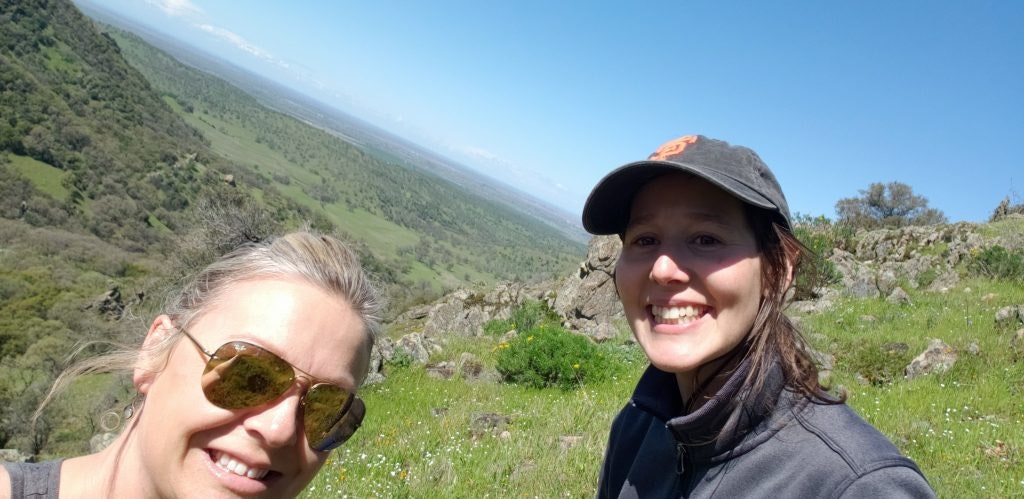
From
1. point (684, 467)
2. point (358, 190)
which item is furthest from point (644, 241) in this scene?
point (358, 190)

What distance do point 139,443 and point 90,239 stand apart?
61.1 meters

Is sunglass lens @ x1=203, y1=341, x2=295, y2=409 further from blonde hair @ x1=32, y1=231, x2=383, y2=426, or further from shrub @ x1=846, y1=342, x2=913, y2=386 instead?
shrub @ x1=846, y1=342, x2=913, y2=386

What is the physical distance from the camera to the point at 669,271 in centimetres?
161

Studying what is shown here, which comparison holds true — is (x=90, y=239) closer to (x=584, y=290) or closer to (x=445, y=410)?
(x=584, y=290)

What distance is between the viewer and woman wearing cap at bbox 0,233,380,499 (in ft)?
4.89

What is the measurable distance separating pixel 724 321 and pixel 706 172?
423 mm

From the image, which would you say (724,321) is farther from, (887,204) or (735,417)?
(887,204)

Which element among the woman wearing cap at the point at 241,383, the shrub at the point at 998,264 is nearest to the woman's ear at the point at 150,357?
the woman wearing cap at the point at 241,383

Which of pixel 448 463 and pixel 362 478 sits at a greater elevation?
pixel 448 463

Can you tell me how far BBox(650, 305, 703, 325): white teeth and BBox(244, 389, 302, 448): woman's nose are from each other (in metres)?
1.09

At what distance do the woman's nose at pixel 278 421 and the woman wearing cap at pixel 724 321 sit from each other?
105 cm

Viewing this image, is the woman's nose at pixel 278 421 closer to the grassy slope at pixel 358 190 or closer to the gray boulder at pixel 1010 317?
the gray boulder at pixel 1010 317

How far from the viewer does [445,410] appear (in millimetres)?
6836

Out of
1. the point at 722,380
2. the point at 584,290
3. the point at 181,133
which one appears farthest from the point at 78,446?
the point at 181,133
